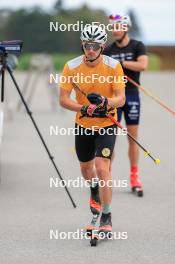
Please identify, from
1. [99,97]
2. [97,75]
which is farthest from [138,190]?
[99,97]

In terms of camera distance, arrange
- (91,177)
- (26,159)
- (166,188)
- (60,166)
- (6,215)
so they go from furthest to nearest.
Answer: (26,159) → (60,166) → (166,188) → (6,215) → (91,177)

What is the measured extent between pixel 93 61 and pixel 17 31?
91071 millimetres

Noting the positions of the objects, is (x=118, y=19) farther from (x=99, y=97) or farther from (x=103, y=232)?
(x=103, y=232)

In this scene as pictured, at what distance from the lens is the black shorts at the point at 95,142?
8656mm

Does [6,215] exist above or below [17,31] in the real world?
above

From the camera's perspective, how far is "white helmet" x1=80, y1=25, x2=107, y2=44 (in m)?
8.43

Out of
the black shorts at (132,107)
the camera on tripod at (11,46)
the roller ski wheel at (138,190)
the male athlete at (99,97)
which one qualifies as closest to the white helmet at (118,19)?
the black shorts at (132,107)

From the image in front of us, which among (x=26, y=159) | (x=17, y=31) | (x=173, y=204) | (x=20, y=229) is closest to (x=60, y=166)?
(x=26, y=159)

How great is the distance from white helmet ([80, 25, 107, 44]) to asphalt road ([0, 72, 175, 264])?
1.82m

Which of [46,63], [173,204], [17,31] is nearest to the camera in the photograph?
[173,204]

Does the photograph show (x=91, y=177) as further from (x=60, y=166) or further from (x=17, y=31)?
(x=17, y=31)

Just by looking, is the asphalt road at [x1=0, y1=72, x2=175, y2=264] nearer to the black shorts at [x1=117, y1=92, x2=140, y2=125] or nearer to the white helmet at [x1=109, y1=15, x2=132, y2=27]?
the black shorts at [x1=117, y1=92, x2=140, y2=125]

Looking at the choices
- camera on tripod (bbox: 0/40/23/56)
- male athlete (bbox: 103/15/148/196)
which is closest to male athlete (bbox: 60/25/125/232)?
camera on tripod (bbox: 0/40/23/56)

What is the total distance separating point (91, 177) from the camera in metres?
8.99
